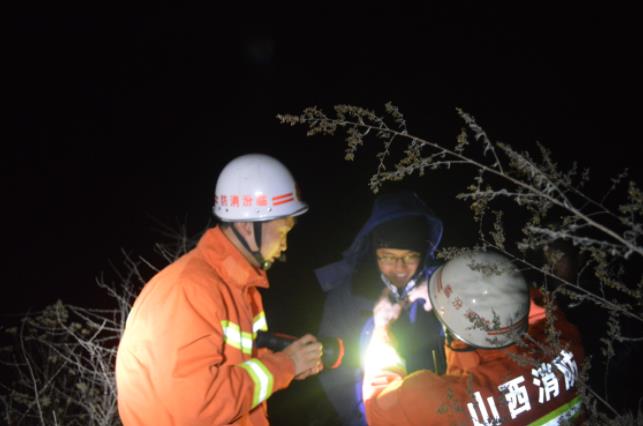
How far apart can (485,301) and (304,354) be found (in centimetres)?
117

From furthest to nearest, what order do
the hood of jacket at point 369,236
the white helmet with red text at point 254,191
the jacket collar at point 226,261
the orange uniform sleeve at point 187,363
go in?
the hood of jacket at point 369,236, the white helmet with red text at point 254,191, the jacket collar at point 226,261, the orange uniform sleeve at point 187,363

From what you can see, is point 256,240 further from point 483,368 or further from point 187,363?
point 483,368

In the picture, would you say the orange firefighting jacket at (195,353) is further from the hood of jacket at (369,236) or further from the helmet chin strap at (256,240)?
the hood of jacket at (369,236)

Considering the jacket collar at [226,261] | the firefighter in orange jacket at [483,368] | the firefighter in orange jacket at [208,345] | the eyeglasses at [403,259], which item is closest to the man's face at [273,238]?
the firefighter in orange jacket at [208,345]

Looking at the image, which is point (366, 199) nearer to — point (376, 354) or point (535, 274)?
point (535, 274)

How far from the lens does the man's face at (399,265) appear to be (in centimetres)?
360

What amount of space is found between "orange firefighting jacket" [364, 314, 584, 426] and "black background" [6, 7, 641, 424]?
12.1ft

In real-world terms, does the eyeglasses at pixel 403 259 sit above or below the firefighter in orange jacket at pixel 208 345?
below

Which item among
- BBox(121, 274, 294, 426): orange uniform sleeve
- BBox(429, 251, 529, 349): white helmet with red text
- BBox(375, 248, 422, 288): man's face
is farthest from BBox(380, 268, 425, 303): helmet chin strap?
BBox(121, 274, 294, 426): orange uniform sleeve

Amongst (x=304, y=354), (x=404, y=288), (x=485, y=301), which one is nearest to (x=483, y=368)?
(x=485, y=301)

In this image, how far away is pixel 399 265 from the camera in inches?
142

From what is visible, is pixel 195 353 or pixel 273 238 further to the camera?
pixel 273 238

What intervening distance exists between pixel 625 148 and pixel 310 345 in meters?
13.8

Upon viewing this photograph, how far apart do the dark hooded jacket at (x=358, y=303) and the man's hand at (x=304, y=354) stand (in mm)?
934
